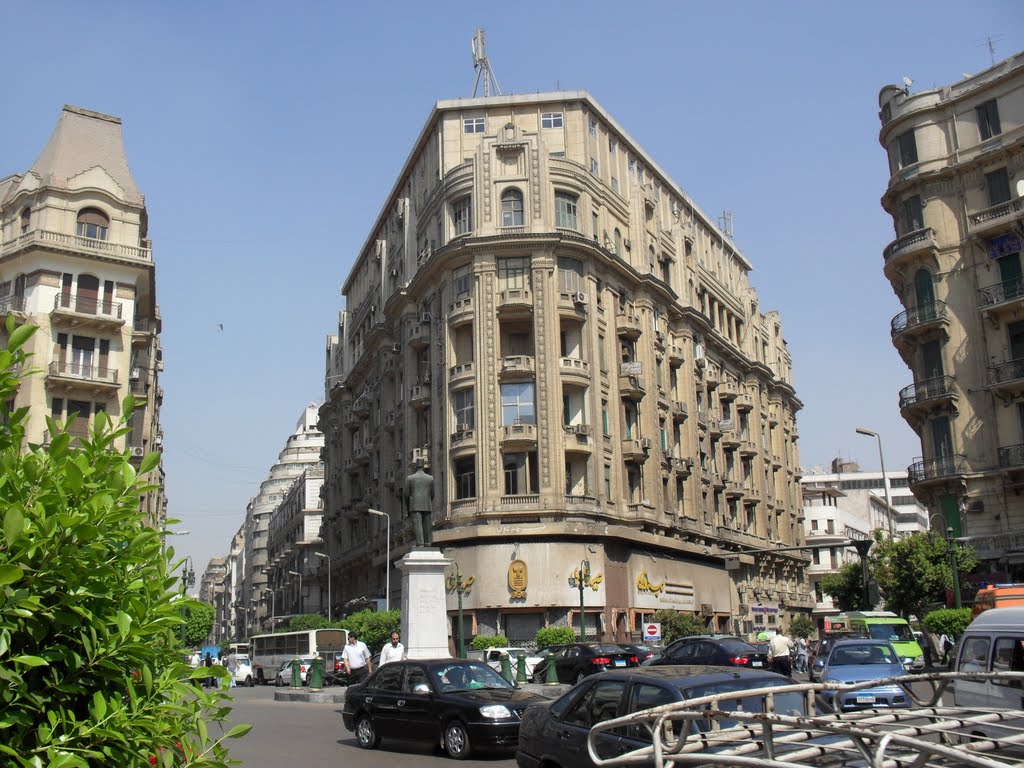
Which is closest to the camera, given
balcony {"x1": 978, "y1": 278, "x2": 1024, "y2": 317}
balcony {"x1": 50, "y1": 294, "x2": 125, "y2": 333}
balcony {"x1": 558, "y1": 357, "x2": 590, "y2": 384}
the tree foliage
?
the tree foliage

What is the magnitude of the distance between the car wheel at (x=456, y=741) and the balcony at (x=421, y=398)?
3745 cm

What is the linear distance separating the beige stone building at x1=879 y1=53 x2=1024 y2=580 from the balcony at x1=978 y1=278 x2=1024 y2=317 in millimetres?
57

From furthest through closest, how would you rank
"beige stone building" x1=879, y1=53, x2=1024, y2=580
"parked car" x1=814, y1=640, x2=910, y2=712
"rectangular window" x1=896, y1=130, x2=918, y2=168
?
"rectangular window" x1=896, y1=130, x2=918, y2=168 → "beige stone building" x1=879, y1=53, x2=1024, y2=580 → "parked car" x1=814, y1=640, x2=910, y2=712

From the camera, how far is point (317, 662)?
29.7 m

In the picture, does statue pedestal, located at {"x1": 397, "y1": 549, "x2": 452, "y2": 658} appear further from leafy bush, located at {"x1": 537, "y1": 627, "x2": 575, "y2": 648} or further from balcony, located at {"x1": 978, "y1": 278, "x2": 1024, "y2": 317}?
balcony, located at {"x1": 978, "y1": 278, "x2": 1024, "y2": 317}

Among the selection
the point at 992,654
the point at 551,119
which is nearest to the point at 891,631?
the point at 992,654

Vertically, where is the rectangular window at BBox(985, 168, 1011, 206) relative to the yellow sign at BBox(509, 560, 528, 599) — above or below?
above

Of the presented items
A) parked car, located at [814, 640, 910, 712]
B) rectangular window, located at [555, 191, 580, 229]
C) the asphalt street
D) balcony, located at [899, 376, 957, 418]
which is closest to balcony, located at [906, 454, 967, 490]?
balcony, located at [899, 376, 957, 418]

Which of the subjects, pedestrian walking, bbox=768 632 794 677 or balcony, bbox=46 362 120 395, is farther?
balcony, bbox=46 362 120 395

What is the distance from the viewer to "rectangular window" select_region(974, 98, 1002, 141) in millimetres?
42375

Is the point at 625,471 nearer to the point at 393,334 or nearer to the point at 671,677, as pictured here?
the point at 393,334

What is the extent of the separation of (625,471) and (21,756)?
47.6 meters

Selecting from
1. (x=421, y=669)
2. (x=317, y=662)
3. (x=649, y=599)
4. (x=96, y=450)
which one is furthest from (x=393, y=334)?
(x=96, y=450)

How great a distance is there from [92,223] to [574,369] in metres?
26.1
